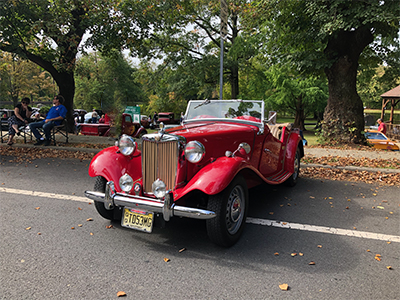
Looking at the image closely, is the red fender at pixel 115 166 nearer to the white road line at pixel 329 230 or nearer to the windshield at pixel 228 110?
the windshield at pixel 228 110

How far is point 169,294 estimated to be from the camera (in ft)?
8.34

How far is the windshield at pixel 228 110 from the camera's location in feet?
17.3

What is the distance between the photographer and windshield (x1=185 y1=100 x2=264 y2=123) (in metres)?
5.28

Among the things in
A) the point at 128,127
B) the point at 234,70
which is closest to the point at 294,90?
the point at 234,70

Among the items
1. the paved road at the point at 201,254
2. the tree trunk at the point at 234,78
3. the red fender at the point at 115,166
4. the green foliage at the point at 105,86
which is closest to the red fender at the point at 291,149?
the paved road at the point at 201,254

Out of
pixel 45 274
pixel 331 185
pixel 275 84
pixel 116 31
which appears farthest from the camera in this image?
pixel 275 84

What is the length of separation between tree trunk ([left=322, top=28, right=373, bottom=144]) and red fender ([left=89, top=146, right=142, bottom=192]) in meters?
9.93

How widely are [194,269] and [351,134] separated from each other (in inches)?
424

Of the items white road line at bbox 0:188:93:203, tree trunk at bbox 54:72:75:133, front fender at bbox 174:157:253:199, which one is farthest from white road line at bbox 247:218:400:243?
tree trunk at bbox 54:72:75:133

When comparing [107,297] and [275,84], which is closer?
[107,297]

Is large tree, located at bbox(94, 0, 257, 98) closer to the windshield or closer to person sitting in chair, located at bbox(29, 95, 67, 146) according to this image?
person sitting in chair, located at bbox(29, 95, 67, 146)

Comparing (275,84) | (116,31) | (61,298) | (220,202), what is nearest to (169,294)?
(61,298)

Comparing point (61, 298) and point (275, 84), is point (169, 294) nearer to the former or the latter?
point (61, 298)

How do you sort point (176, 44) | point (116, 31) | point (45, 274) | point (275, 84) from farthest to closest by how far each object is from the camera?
1. point (275, 84)
2. point (176, 44)
3. point (116, 31)
4. point (45, 274)
